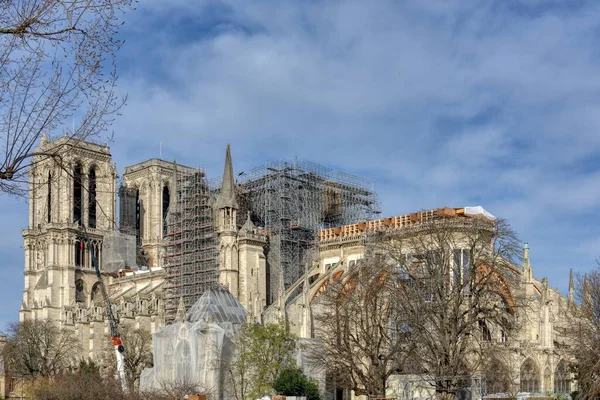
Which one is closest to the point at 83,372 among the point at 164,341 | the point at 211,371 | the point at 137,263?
the point at 164,341

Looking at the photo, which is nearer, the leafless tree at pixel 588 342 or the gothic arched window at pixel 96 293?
the leafless tree at pixel 588 342

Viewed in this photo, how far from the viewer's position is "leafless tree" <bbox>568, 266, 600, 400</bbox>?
116 feet

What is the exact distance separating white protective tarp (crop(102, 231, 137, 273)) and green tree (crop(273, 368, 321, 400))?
171 feet

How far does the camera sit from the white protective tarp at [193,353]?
49.9m

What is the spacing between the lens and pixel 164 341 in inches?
2122

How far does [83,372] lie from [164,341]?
17.7ft

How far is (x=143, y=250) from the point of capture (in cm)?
10131

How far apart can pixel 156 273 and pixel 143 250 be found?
17935 mm

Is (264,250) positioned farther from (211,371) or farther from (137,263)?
(137,263)

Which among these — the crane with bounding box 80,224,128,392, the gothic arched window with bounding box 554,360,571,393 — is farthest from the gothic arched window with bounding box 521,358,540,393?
the crane with bounding box 80,224,128,392

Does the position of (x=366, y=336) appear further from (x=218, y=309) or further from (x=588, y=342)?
(x=218, y=309)

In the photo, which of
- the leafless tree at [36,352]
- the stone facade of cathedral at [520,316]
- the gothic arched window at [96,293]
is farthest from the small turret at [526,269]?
the gothic arched window at [96,293]

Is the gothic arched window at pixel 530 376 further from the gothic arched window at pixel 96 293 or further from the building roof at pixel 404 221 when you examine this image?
the gothic arched window at pixel 96 293

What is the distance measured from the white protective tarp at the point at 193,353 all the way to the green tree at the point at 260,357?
2.35m
